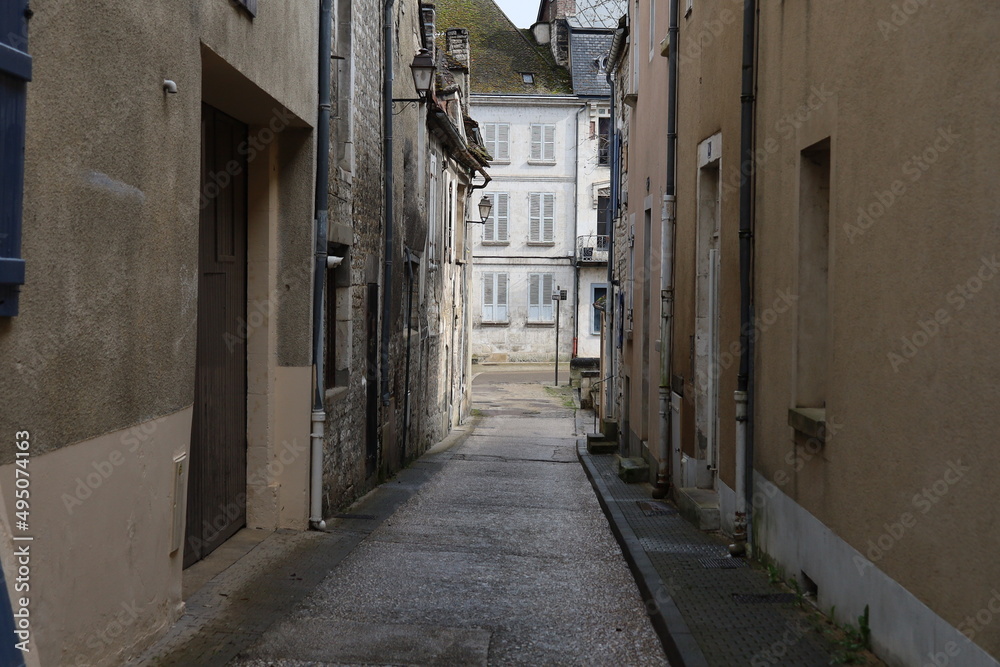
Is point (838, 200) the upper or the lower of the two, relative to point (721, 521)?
upper

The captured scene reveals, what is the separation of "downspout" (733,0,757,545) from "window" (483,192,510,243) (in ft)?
107

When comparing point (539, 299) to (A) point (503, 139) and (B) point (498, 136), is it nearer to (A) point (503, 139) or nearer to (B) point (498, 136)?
(A) point (503, 139)

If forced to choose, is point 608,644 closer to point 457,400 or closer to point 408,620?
point 408,620

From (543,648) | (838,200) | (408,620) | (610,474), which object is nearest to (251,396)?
(408,620)

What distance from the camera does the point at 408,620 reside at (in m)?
5.98

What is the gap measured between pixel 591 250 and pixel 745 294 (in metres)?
32.4

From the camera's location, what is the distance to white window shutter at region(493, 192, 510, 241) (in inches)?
1575

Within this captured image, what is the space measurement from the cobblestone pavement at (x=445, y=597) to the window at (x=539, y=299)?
28.8 meters

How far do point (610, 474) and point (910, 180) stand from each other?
9.34m

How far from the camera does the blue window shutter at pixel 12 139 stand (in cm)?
342

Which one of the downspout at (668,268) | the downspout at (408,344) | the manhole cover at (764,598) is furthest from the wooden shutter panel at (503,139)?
the manhole cover at (764,598)

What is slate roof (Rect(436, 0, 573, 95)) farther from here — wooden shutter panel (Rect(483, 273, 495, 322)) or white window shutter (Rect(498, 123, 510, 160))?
wooden shutter panel (Rect(483, 273, 495, 322))

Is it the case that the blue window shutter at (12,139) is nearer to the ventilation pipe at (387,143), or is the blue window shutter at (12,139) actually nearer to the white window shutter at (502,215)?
the ventilation pipe at (387,143)

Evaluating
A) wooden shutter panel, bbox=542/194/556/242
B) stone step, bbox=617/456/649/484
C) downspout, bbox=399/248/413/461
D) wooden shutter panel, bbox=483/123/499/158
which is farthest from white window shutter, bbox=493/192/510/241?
stone step, bbox=617/456/649/484
